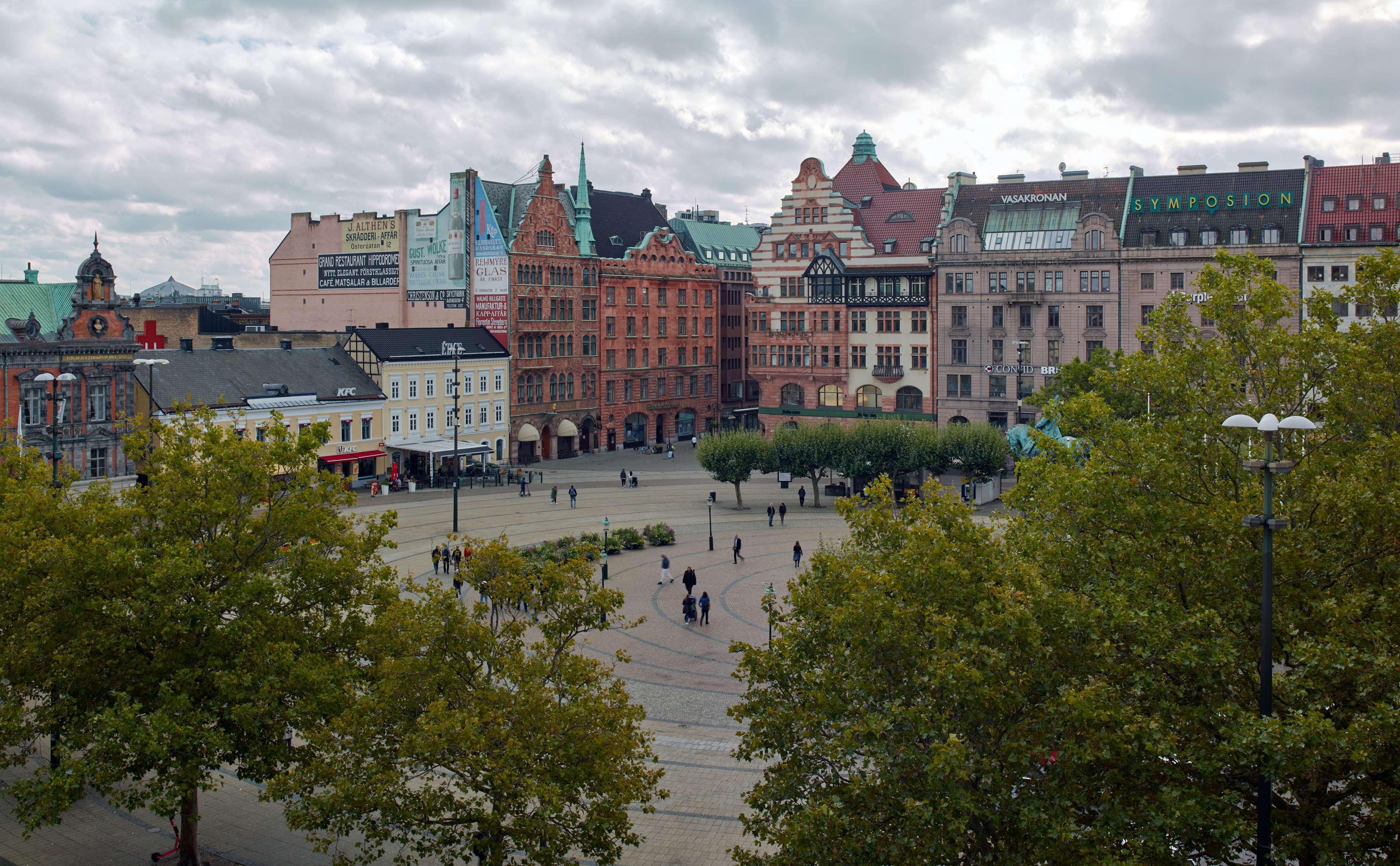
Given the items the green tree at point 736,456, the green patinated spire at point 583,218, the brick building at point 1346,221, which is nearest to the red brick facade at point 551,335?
the green patinated spire at point 583,218

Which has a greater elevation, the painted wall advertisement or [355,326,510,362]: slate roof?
the painted wall advertisement

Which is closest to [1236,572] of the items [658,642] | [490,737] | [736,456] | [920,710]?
[920,710]

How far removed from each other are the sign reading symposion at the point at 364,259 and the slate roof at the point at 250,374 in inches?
640

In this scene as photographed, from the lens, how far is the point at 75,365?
60906 mm

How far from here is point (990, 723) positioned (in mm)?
18125

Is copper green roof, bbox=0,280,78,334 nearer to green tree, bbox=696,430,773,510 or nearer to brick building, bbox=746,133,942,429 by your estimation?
green tree, bbox=696,430,773,510

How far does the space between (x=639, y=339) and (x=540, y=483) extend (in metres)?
28.3

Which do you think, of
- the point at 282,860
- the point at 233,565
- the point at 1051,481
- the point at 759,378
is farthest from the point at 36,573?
the point at 759,378

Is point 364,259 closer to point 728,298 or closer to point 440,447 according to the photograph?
point 440,447

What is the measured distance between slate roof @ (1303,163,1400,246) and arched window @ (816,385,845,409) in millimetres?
33066

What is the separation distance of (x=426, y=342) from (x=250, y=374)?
14.3 metres

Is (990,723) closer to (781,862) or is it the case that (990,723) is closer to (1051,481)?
(781,862)

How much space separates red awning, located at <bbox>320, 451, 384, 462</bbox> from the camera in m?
74.3

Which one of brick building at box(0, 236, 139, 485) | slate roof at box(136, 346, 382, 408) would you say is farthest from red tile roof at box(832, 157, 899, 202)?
brick building at box(0, 236, 139, 485)
